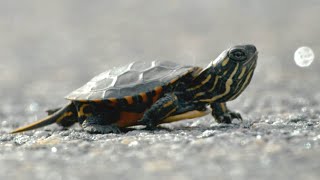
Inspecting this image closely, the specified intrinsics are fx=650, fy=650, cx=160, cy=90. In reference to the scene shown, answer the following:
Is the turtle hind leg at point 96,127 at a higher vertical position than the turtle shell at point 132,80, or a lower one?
lower

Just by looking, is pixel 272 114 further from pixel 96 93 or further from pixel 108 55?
pixel 108 55

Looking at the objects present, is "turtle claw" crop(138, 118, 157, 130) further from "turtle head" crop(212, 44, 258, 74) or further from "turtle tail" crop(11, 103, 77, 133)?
"turtle tail" crop(11, 103, 77, 133)

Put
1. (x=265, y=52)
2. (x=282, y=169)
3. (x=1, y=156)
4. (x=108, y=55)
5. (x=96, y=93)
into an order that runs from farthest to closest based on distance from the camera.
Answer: (x=108, y=55) → (x=265, y=52) → (x=96, y=93) → (x=1, y=156) → (x=282, y=169)

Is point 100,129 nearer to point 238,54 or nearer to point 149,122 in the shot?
point 149,122

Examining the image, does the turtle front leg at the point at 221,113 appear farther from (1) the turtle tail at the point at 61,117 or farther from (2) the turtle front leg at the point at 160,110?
(1) the turtle tail at the point at 61,117

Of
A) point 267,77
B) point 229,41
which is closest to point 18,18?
point 229,41

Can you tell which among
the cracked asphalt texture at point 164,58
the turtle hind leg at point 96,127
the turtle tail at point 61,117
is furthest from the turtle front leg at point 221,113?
the turtle tail at point 61,117

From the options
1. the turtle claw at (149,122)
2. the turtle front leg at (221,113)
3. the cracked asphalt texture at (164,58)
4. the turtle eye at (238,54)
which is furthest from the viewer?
the turtle front leg at (221,113)
